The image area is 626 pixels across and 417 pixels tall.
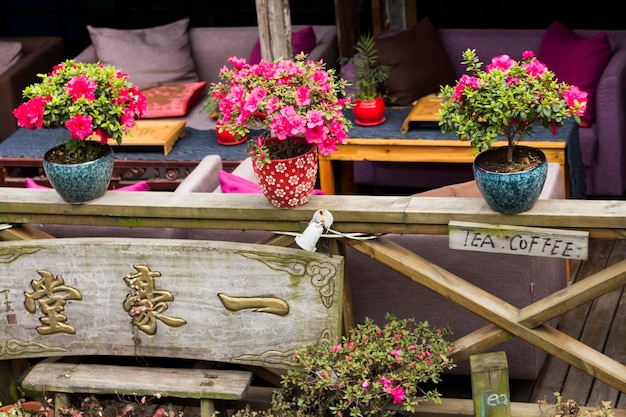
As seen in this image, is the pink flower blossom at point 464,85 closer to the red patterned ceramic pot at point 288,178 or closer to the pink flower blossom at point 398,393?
the red patterned ceramic pot at point 288,178

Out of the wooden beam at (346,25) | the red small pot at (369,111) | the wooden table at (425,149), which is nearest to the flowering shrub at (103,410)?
the wooden table at (425,149)

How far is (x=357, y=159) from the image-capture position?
6000 mm

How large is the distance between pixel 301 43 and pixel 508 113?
3.55 metres

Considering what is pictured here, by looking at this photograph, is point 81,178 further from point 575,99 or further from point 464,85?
point 575,99

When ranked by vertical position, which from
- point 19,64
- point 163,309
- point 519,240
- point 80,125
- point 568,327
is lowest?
point 568,327

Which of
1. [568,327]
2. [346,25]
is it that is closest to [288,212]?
[568,327]

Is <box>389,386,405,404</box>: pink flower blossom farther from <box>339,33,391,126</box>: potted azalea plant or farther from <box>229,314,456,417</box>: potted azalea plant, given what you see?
<box>339,33,391,126</box>: potted azalea plant

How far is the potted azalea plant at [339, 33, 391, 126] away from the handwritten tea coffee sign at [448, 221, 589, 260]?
2.34 m

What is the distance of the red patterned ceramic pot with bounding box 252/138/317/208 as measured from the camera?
12.5 ft

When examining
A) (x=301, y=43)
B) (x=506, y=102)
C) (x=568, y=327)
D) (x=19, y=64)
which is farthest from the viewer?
(x=19, y=64)

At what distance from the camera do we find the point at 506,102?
3621 mm

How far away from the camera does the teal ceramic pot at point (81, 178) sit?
4059 mm

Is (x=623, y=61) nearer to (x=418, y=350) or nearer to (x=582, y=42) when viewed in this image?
(x=582, y=42)

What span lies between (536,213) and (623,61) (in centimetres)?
279
